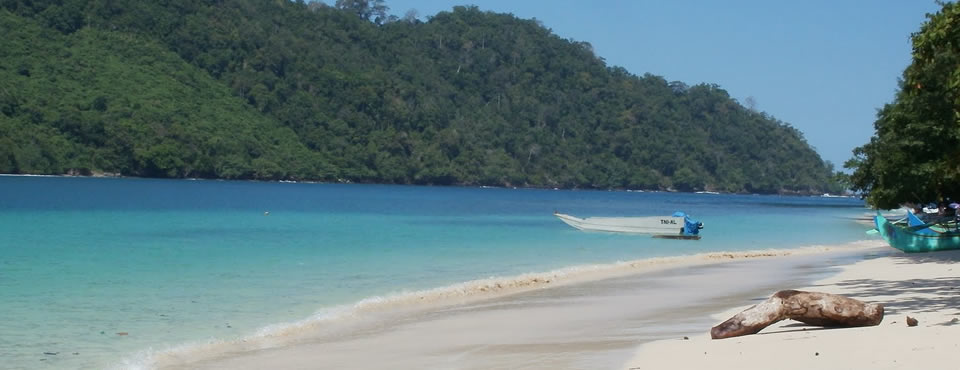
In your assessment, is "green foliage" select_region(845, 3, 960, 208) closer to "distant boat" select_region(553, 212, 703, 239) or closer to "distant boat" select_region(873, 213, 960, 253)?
"distant boat" select_region(873, 213, 960, 253)

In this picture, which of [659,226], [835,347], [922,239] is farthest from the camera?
[659,226]

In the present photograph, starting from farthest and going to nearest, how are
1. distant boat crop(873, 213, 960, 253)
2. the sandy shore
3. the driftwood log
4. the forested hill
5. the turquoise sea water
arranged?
the forested hill → distant boat crop(873, 213, 960, 253) → the turquoise sea water → the driftwood log → the sandy shore

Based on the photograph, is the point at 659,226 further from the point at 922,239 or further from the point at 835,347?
the point at 835,347

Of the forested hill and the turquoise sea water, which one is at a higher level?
the forested hill

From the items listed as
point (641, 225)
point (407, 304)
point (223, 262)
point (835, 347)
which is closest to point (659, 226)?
point (641, 225)

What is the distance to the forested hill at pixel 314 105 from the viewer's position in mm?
115500

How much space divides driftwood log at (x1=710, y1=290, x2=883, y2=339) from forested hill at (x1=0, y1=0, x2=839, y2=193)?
10529 cm

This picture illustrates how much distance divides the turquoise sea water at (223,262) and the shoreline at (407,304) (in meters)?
0.37

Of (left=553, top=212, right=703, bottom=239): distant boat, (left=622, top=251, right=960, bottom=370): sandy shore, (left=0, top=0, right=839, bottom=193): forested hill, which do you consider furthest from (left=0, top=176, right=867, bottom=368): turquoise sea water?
(left=0, top=0, right=839, bottom=193): forested hill

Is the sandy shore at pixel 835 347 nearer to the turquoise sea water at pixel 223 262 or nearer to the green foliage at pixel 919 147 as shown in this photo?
the green foliage at pixel 919 147

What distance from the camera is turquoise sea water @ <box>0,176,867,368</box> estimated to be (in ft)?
44.8

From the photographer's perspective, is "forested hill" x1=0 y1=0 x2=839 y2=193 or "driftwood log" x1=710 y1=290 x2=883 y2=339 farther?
"forested hill" x1=0 y1=0 x2=839 y2=193

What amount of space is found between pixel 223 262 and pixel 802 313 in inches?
659

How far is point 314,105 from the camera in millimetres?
144125
